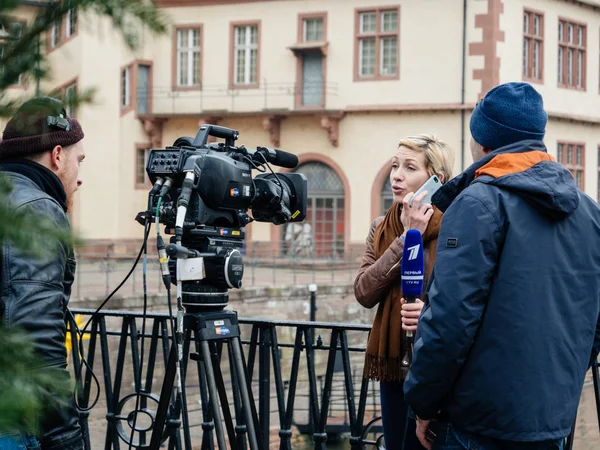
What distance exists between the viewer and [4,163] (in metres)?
2.65

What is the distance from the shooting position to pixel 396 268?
3.56 meters

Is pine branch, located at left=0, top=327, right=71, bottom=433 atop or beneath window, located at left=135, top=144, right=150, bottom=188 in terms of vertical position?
beneath

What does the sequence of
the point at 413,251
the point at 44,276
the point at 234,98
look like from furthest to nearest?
the point at 234,98, the point at 413,251, the point at 44,276

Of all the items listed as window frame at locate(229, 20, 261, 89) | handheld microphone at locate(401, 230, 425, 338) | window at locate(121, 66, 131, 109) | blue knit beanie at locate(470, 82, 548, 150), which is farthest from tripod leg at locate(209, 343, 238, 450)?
window at locate(121, 66, 131, 109)

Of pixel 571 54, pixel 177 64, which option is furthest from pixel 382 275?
pixel 571 54

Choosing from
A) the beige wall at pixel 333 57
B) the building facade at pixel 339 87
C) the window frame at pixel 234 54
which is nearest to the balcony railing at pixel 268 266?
the building facade at pixel 339 87

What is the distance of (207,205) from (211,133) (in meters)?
0.38

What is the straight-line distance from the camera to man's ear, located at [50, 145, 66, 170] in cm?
273

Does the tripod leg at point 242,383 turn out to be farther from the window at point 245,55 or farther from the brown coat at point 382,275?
the window at point 245,55

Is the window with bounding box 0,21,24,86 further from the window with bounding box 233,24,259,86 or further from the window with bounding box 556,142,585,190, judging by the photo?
the window with bounding box 556,142,585,190

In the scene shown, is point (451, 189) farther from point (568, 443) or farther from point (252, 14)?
point (252, 14)

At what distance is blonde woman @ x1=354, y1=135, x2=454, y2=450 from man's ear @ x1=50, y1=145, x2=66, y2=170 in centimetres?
124

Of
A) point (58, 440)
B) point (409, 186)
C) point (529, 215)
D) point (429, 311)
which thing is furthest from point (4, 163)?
point (409, 186)

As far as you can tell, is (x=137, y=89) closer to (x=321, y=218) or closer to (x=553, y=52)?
(x=321, y=218)
